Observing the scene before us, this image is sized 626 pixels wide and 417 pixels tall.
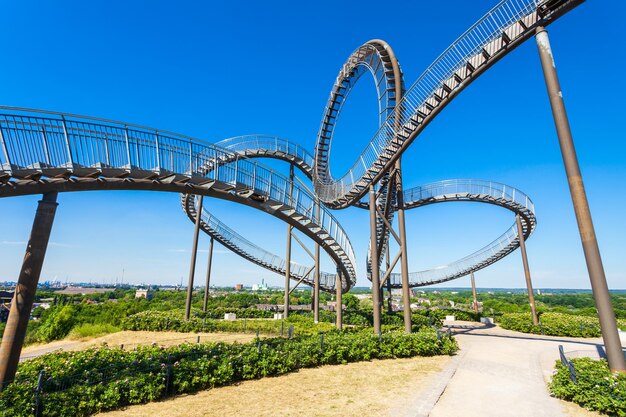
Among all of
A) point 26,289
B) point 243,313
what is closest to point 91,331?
point 243,313

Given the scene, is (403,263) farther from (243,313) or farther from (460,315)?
(243,313)

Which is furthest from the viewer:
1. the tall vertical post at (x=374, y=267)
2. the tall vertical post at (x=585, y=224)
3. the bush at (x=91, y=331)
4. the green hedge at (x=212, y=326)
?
the bush at (x=91, y=331)

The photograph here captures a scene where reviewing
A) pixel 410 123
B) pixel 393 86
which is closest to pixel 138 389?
pixel 410 123

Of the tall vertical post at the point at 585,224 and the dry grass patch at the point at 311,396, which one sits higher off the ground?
the tall vertical post at the point at 585,224

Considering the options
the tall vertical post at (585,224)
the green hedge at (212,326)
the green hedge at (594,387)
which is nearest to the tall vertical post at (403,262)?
the green hedge at (212,326)

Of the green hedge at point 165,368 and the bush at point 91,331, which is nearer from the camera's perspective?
the green hedge at point 165,368

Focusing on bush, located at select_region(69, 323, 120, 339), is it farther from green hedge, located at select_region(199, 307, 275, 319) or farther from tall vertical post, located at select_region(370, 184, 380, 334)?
tall vertical post, located at select_region(370, 184, 380, 334)

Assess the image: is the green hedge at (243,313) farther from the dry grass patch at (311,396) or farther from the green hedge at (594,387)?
the green hedge at (594,387)
